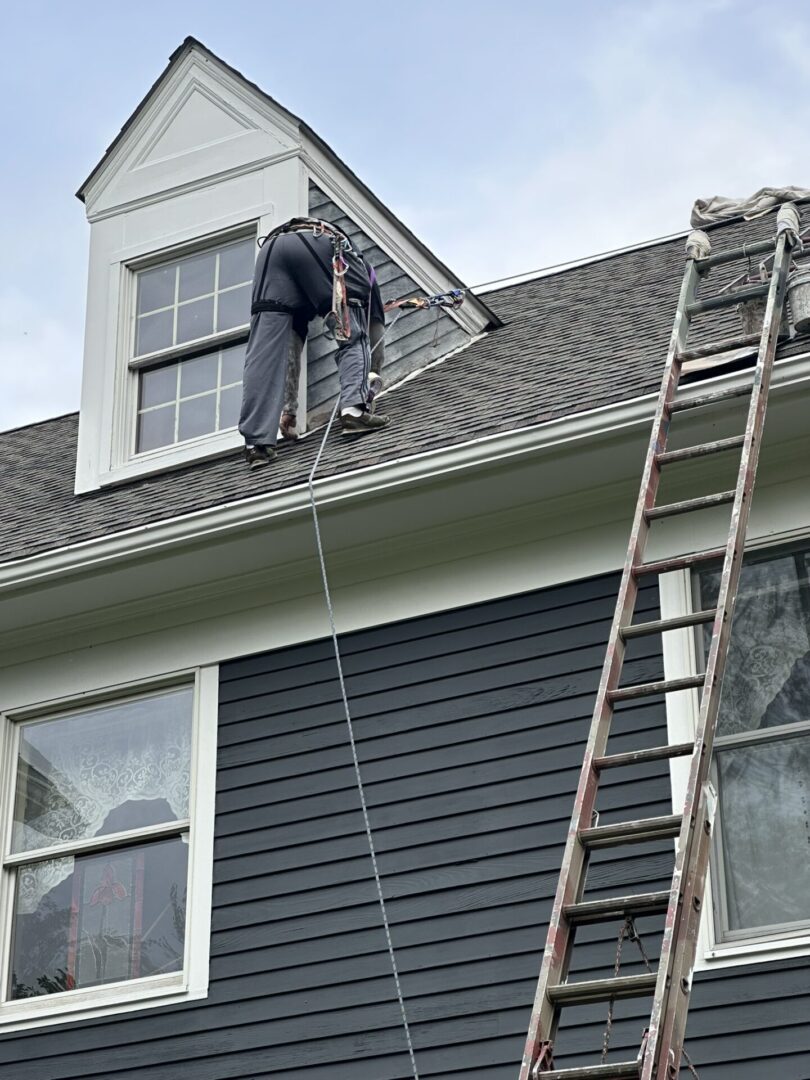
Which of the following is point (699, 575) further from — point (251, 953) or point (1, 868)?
point (1, 868)

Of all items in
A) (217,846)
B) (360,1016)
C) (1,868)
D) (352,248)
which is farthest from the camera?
(352,248)

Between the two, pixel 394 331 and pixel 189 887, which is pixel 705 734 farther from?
pixel 394 331

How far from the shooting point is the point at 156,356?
364 inches

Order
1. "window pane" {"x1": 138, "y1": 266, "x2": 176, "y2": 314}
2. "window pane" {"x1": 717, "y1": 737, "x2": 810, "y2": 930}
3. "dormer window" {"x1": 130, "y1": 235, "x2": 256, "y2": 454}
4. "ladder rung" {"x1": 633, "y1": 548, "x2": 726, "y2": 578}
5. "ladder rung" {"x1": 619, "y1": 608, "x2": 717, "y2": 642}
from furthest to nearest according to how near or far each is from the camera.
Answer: "window pane" {"x1": 138, "y1": 266, "x2": 176, "y2": 314} → "dormer window" {"x1": 130, "y1": 235, "x2": 256, "y2": 454} → "window pane" {"x1": 717, "y1": 737, "x2": 810, "y2": 930} → "ladder rung" {"x1": 633, "y1": 548, "x2": 726, "y2": 578} → "ladder rung" {"x1": 619, "y1": 608, "x2": 717, "y2": 642}

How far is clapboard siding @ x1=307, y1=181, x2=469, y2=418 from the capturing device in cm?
895

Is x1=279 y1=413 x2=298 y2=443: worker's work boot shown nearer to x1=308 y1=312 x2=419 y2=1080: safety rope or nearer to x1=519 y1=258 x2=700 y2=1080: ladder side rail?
x1=308 y1=312 x2=419 y2=1080: safety rope

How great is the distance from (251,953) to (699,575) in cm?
242

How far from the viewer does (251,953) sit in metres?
7.00

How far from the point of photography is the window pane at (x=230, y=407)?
29.2ft

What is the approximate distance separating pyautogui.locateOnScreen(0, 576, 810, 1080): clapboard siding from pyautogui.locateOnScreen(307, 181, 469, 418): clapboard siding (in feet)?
6.44

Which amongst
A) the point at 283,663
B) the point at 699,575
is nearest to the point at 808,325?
the point at 699,575

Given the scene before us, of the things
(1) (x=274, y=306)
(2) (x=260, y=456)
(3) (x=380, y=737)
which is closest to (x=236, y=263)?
(1) (x=274, y=306)

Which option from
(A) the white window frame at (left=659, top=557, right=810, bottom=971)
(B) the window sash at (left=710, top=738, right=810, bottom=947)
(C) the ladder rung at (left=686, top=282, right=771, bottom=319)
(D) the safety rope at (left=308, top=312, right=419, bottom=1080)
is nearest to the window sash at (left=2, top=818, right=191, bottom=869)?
(D) the safety rope at (left=308, top=312, right=419, bottom=1080)

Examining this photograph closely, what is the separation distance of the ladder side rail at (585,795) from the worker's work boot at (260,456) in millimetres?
2559
